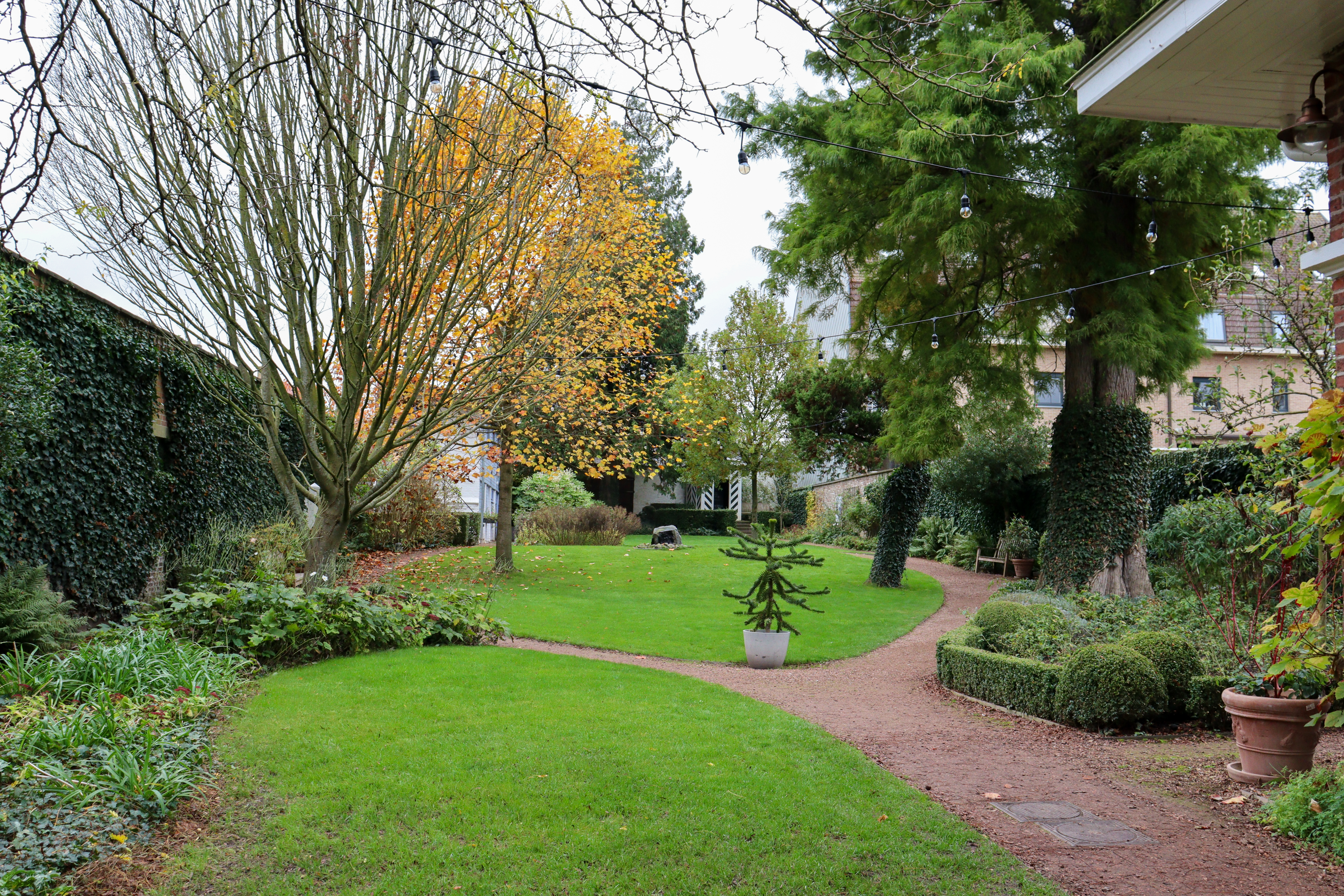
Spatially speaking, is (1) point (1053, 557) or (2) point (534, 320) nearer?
(2) point (534, 320)

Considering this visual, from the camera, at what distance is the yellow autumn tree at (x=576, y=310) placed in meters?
9.52

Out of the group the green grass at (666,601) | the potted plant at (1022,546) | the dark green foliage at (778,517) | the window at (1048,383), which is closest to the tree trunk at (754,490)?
the dark green foliage at (778,517)

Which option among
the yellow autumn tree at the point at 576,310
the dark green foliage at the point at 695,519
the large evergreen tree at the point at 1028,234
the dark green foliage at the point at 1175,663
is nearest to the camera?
the dark green foliage at the point at 1175,663

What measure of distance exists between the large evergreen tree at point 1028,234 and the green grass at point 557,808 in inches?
263

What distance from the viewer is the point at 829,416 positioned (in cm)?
2642

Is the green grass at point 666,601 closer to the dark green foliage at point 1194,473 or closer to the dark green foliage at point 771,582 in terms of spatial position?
the dark green foliage at point 771,582

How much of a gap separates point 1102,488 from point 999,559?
705cm

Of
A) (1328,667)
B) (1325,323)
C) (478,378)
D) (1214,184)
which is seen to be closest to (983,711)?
(1328,667)

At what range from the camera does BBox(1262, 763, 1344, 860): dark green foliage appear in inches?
168

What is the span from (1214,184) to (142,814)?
11883mm

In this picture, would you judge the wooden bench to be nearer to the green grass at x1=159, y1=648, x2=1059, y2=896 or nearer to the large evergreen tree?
the large evergreen tree

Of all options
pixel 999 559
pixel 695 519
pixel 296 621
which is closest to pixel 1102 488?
pixel 999 559

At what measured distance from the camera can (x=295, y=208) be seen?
720 cm

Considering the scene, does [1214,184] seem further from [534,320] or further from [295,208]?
[295,208]
